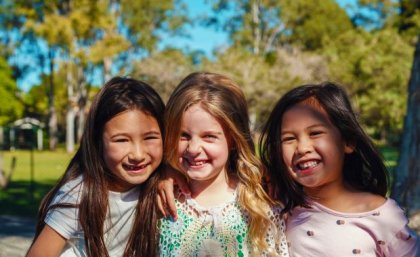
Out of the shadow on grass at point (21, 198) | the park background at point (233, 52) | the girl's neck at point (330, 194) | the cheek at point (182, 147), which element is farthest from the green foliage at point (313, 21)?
the cheek at point (182, 147)

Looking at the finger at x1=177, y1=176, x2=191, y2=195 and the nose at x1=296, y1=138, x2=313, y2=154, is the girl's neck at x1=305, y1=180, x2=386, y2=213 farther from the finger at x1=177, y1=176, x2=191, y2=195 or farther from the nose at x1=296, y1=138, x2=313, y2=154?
the finger at x1=177, y1=176, x2=191, y2=195

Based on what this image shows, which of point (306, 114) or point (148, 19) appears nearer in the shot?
point (306, 114)

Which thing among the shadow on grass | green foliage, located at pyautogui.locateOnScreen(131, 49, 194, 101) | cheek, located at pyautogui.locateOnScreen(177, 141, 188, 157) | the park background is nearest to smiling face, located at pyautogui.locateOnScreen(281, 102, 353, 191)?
cheek, located at pyautogui.locateOnScreen(177, 141, 188, 157)

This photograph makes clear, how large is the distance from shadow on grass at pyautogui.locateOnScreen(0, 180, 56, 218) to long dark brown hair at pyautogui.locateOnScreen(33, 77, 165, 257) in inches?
222

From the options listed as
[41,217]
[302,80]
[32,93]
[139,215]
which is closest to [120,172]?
[139,215]

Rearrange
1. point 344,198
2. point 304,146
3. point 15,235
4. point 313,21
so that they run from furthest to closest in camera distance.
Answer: point 313,21, point 15,235, point 344,198, point 304,146

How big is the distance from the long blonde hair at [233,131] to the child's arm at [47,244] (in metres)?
0.59

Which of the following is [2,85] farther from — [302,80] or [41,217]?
[41,217]

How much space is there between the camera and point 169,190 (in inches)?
90.3

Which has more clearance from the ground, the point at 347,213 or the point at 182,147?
the point at 182,147

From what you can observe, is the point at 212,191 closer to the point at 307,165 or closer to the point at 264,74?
the point at 307,165

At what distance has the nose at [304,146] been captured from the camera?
217 cm

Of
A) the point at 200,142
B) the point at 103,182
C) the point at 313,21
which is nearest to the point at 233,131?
the point at 200,142

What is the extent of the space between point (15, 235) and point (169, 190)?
4.46 m
